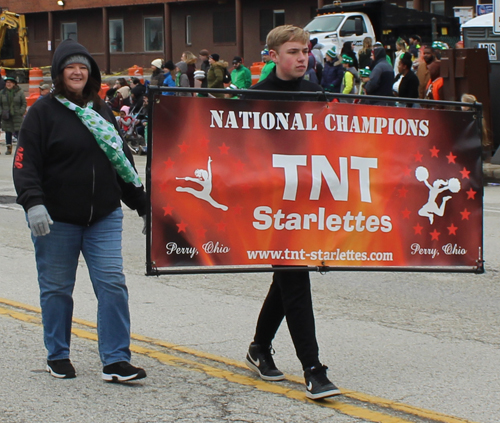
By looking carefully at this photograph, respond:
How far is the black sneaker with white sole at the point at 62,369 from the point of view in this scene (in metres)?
4.73

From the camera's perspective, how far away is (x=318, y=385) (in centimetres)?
432

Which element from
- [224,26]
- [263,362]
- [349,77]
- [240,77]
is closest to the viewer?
[263,362]

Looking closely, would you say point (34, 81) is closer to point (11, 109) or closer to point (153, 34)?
point (11, 109)

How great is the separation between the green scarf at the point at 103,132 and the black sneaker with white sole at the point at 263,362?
124 cm

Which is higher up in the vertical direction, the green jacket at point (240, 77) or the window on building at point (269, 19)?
the window on building at point (269, 19)

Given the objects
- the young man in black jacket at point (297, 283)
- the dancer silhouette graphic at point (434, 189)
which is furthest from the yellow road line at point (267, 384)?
the dancer silhouette graphic at point (434, 189)

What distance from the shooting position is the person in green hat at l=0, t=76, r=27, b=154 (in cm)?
2159

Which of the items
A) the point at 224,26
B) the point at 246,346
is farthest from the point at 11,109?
the point at 224,26

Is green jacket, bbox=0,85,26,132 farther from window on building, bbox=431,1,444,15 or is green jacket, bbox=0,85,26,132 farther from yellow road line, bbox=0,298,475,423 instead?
window on building, bbox=431,1,444,15

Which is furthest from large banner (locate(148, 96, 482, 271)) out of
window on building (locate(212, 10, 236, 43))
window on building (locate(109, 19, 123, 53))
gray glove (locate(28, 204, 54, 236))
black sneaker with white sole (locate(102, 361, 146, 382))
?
window on building (locate(109, 19, 123, 53))

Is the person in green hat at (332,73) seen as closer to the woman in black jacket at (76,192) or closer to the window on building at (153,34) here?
the woman in black jacket at (76,192)

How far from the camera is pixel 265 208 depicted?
4480 millimetres

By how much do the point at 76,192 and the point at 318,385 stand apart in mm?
1605

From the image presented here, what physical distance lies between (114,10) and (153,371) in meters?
40.4
